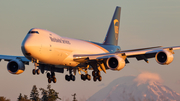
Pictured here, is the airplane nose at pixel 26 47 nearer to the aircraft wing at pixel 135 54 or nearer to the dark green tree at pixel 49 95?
the aircraft wing at pixel 135 54

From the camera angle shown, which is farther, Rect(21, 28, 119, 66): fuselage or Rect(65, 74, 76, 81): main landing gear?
Rect(65, 74, 76, 81): main landing gear

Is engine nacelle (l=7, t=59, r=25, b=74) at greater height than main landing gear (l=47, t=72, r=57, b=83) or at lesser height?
greater

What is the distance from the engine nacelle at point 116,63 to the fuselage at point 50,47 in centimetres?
502

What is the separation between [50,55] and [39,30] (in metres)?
3.42

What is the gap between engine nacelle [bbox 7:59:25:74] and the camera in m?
53.2

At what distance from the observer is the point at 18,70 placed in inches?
2092

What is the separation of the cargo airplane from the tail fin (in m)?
6.00

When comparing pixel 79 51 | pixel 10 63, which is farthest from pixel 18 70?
pixel 79 51

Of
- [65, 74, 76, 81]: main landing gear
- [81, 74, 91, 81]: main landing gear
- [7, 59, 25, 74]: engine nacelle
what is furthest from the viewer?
[65, 74, 76, 81]: main landing gear

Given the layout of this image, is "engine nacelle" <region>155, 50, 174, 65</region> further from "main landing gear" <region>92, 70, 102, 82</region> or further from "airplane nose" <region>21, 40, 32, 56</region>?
"airplane nose" <region>21, 40, 32, 56</region>

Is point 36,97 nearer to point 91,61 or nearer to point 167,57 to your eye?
point 91,61

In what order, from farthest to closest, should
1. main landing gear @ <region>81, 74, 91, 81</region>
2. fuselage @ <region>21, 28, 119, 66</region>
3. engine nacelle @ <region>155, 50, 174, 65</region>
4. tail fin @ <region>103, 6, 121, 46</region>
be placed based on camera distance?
tail fin @ <region>103, 6, 121, 46</region> < main landing gear @ <region>81, 74, 91, 81</region> < engine nacelle @ <region>155, 50, 174, 65</region> < fuselage @ <region>21, 28, 119, 66</region>

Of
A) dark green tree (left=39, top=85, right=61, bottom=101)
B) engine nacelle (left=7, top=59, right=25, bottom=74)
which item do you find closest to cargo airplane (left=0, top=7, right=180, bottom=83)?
engine nacelle (left=7, top=59, right=25, bottom=74)

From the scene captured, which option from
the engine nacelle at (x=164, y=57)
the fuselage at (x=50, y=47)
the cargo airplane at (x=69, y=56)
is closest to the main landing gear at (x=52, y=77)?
the cargo airplane at (x=69, y=56)
